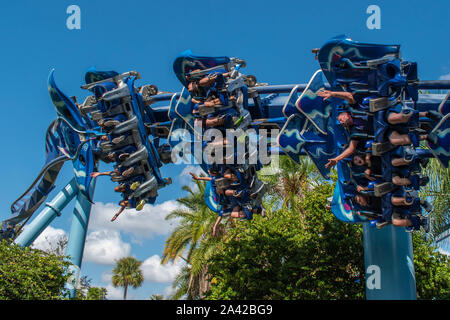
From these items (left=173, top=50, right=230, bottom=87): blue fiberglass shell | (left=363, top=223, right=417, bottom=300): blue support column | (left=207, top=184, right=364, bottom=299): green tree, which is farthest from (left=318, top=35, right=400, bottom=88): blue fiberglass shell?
(left=207, top=184, right=364, bottom=299): green tree

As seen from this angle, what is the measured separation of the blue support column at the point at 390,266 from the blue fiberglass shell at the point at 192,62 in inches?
191

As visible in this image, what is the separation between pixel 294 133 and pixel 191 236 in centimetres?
1292

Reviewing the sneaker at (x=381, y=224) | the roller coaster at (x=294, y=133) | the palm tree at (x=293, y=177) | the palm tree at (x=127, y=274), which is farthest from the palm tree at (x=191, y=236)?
the palm tree at (x=127, y=274)

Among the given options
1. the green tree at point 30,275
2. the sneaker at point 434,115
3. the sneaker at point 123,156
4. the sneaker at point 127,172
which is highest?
the sneaker at point 434,115

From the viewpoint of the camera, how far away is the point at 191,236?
2156 cm

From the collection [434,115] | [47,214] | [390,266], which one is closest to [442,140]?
[434,115]

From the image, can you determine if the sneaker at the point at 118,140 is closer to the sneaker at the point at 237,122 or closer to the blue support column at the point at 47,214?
the sneaker at the point at 237,122

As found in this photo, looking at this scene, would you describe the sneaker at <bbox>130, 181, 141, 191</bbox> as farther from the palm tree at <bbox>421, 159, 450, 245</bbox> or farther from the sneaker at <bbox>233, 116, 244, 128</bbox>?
the palm tree at <bbox>421, 159, 450, 245</bbox>

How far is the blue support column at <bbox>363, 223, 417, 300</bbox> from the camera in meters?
8.72

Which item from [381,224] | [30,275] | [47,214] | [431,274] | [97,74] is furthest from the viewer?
[47,214]

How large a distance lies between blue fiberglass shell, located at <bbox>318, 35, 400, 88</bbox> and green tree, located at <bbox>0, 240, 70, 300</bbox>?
7.82 metres

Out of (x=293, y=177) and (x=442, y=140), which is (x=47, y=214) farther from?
(x=442, y=140)

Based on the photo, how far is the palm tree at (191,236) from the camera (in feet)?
63.6
